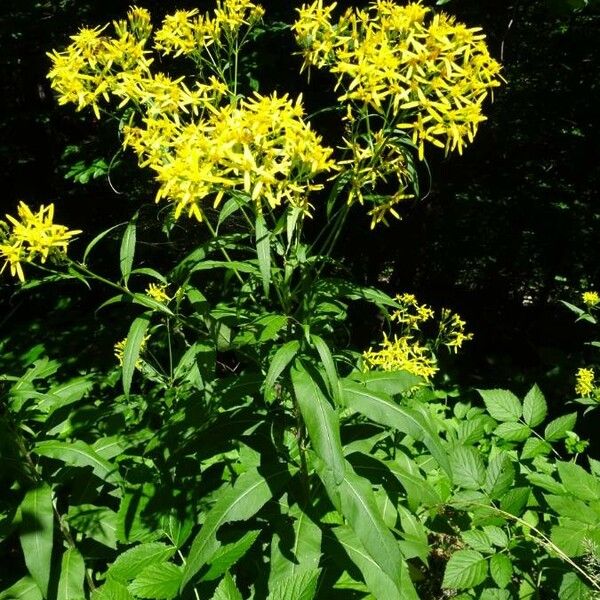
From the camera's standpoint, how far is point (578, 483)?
206 cm

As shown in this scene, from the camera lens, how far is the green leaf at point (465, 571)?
1918 millimetres

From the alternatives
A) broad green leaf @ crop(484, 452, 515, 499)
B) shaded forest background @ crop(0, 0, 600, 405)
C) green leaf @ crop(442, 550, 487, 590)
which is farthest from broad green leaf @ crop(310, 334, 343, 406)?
shaded forest background @ crop(0, 0, 600, 405)

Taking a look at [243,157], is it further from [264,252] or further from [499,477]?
[499,477]

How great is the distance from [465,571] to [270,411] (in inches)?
A: 36.4

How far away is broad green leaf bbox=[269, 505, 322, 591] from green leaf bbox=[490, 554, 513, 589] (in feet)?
2.21

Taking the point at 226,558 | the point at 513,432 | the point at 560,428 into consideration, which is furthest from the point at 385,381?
the point at 560,428

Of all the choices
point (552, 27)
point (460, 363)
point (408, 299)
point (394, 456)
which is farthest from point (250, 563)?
point (552, 27)

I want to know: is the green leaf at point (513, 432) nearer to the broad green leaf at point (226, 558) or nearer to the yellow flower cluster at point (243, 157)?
the broad green leaf at point (226, 558)

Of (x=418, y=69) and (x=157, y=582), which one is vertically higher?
(x=418, y=69)

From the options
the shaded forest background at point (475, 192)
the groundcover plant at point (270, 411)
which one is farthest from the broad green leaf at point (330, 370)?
the shaded forest background at point (475, 192)

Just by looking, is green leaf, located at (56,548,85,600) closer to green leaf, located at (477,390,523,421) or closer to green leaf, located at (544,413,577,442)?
green leaf, located at (477,390,523,421)

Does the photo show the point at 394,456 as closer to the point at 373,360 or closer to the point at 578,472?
the point at 373,360

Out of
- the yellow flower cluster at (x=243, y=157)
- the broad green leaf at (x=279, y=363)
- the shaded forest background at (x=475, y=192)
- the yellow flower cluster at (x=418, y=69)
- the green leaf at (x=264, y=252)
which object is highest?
the yellow flower cluster at (x=418, y=69)

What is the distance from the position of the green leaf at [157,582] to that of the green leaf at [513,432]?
5.60 ft
